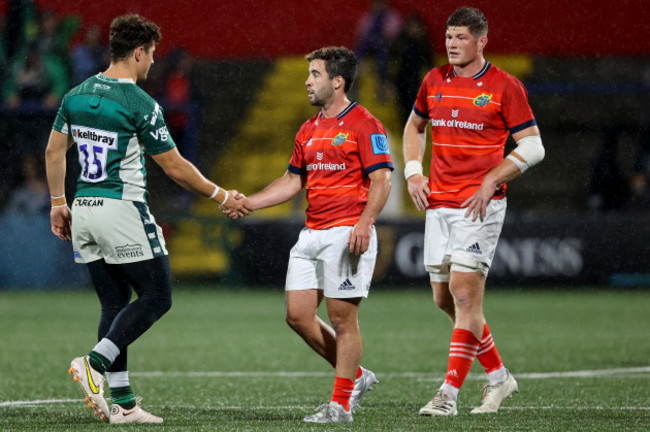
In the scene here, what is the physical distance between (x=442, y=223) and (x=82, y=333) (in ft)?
19.2

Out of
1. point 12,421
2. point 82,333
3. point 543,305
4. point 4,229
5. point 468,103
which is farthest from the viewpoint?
point 4,229

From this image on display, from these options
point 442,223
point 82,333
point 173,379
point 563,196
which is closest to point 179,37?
point 563,196

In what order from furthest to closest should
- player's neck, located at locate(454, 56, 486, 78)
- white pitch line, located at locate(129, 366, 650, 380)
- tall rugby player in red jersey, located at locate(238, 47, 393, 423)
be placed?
1. white pitch line, located at locate(129, 366, 650, 380)
2. player's neck, located at locate(454, 56, 486, 78)
3. tall rugby player in red jersey, located at locate(238, 47, 393, 423)

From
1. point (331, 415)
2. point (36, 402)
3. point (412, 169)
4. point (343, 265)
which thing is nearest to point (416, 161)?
point (412, 169)

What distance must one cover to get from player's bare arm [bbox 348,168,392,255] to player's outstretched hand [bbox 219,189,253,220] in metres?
0.67

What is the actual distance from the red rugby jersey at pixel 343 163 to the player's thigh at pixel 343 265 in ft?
0.25

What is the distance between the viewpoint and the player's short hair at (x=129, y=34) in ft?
18.5

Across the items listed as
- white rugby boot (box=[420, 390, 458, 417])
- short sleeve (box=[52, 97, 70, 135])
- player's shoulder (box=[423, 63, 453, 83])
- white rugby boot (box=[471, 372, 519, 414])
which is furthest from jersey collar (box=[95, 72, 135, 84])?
white rugby boot (box=[471, 372, 519, 414])

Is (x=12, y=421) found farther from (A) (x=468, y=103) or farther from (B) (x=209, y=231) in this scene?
(B) (x=209, y=231)

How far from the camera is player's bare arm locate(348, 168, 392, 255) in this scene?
5777 millimetres

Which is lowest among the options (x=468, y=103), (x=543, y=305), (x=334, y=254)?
(x=543, y=305)

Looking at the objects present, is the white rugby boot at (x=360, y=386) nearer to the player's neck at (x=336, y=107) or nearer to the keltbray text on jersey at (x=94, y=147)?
the player's neck at (x=336, y=107)

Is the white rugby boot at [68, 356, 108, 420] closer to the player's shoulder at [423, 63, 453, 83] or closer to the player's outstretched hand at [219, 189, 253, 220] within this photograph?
the player's outstretched hand at [219, 189, 253, 220]

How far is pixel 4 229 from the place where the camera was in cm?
1580
